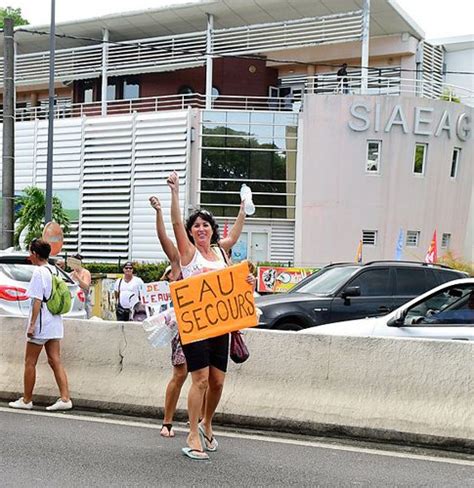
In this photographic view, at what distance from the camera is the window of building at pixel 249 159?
104 ft

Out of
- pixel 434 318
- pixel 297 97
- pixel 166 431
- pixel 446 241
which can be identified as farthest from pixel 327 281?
pixel 297 97

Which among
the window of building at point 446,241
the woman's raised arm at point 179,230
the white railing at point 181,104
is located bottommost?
the window of building at point 446,241

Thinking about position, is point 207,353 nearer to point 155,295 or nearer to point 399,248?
point 155,295

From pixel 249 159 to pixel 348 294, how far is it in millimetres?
20031

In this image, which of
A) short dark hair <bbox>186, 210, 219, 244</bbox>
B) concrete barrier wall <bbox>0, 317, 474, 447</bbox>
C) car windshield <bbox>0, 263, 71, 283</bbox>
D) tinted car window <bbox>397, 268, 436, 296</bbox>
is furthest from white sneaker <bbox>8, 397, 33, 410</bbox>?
tinted car window <bbox>397, 268, 436, 296</bbox>

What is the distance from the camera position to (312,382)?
746 cm

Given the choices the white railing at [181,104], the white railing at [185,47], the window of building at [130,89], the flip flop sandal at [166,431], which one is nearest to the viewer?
the flip flop sandal at [166,431]

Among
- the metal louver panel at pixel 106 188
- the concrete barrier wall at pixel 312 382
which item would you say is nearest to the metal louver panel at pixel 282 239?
the metal louver panel at pixel 106 188

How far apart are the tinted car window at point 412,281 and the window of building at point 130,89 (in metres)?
27.0

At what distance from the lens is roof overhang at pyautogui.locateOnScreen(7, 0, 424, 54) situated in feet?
106

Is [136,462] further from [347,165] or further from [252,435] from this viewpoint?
[347,165]

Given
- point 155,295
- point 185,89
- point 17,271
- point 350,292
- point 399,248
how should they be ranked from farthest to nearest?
1. point 185,89
2. point 399,248
3. point 155,295
4. point 350,292
5. point 17,271

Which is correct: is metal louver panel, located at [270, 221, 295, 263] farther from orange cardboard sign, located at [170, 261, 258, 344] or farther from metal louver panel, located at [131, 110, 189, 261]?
orange cardboard sign, located at [170, 261, 258, 344]

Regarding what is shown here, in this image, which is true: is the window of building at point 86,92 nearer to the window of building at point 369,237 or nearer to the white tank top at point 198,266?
the window of building at point 369,237
